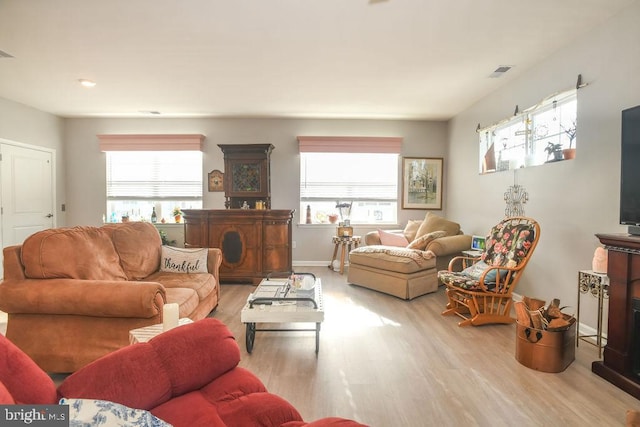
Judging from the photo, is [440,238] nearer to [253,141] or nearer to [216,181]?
[253,141]

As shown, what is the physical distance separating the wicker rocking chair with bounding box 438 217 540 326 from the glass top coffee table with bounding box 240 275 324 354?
1.46 metres

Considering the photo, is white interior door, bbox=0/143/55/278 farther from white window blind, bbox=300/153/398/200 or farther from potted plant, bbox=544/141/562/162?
potted plant, bbox=544/141/562/162

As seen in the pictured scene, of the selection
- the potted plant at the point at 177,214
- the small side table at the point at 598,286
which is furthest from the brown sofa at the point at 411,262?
the potted plant at the point at 177,214

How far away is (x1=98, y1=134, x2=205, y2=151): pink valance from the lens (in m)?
5.71

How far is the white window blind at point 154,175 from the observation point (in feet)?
19.3

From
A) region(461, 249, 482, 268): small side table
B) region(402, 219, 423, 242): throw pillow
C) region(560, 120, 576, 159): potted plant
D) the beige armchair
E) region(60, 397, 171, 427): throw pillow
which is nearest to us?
region(60, 397, 171, 427): throw pillow

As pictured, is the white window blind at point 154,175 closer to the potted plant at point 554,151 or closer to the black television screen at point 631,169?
the potted plant at point 554,151

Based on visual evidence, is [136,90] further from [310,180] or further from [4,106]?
[310,180]

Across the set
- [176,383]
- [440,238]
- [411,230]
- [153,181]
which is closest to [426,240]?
[440,238]

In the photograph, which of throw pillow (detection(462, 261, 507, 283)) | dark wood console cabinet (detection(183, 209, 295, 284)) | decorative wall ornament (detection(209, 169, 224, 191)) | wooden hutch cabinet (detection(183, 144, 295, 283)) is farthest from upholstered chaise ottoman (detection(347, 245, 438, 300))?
decorative wall ornament (detection(209, 169, 224, 191))

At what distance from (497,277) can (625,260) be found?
1.07m

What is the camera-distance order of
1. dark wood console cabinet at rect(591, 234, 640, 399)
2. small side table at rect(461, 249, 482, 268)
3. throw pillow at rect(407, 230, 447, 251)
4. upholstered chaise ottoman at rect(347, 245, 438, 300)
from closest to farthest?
dark wood console cabinet at rect(591, 234, 640, 399) → upholstered chaise ottoman at rect(347, 245, 438, 300) → small side table at rect(461, 249, 482, 268) → throw pillow at rect(407, 230, 447, 251)

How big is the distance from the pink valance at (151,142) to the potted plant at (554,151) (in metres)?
4.99

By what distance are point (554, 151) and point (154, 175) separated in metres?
5.86
